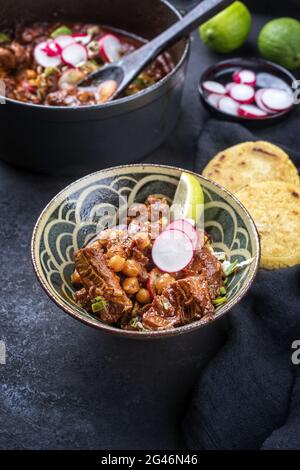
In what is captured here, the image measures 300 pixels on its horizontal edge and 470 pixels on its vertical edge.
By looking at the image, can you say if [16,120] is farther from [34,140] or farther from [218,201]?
[218,201]

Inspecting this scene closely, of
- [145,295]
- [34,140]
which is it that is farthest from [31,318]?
[34,140]

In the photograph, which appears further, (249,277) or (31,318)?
(31,318)

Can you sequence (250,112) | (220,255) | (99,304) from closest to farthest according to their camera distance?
(99,304), (220,255), (250,112)

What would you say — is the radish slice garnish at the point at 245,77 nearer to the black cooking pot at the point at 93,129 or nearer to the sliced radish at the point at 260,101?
the sliced radish at the point at 260,101

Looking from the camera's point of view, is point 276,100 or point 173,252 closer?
point 173,252

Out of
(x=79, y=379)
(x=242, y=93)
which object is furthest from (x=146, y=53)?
(x=79, y=379)

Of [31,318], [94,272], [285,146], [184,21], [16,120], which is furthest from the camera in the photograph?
[285,146]

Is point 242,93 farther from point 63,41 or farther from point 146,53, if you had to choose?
point 63,41
